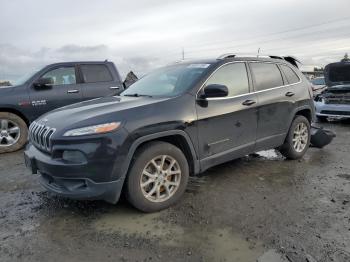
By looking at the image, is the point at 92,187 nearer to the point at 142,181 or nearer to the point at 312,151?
the point at 142,181

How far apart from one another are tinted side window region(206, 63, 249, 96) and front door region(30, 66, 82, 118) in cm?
426

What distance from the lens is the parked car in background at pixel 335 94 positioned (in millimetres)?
10125

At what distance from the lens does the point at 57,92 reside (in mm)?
7898

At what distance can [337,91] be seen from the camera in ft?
33.9

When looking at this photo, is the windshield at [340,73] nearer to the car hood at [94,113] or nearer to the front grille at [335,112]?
the front grille at [335,112]

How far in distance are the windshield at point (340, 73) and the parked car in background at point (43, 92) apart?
21.0 ft

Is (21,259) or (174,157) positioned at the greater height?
(174,157)

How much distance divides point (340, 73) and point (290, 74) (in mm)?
5555

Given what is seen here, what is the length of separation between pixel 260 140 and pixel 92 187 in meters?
2.63

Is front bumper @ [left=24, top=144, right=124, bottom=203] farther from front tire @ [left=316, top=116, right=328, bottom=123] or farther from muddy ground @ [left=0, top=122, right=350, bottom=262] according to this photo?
front tire @ [left=316, top=116, right=328, bottom=123]

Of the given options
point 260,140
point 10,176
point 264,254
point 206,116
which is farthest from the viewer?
point 10,176

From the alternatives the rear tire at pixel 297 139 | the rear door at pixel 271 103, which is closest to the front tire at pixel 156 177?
the rear door at pixel 271 103

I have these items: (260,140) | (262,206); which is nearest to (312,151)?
(260,140)

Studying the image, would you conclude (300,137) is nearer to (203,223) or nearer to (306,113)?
(306,113)
